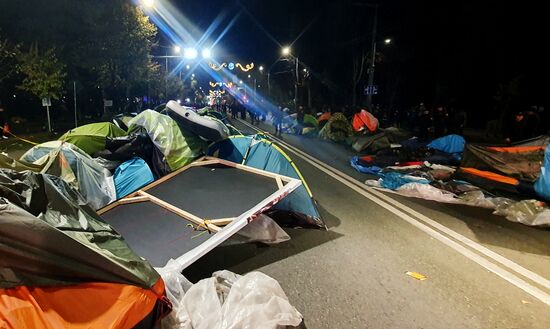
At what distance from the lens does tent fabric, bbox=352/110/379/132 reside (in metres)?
15.4

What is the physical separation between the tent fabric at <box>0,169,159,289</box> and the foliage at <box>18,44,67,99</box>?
17.7 metres

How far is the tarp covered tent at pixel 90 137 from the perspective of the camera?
6426 millimetres

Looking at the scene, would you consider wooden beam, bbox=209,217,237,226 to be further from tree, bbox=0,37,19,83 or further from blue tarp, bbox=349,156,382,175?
tree, bbox=0,37,19,83

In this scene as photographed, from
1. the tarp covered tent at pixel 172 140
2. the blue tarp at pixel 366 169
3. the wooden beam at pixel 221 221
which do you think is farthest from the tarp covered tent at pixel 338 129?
the wooden beam at pixel 221 221

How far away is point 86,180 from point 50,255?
3360 millimetres

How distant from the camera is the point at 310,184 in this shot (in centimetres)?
844

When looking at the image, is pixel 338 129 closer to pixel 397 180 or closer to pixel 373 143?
pixel 373 143

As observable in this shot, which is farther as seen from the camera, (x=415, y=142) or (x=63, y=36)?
(x=63, y=36)

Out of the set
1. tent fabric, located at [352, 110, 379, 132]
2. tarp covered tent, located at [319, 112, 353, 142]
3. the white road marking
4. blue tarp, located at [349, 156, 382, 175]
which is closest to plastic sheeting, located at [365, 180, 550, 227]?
the white road marking

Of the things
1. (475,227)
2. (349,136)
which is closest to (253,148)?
(475,227)

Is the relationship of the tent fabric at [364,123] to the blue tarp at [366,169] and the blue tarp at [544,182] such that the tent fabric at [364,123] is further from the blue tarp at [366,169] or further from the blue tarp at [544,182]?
the blue tarp at [544,182]

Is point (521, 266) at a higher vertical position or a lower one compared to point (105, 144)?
lower

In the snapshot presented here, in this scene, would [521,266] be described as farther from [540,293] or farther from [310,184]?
[310,184]

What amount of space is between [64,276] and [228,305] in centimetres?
115
